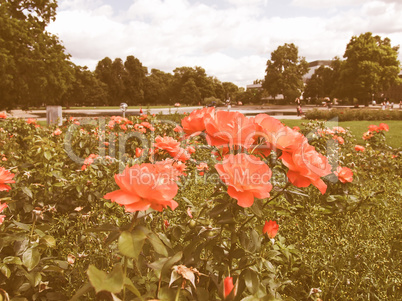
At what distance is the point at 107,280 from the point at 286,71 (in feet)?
162

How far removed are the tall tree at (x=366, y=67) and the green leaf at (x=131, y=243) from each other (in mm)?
41333

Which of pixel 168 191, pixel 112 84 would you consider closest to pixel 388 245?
pixel 168 191

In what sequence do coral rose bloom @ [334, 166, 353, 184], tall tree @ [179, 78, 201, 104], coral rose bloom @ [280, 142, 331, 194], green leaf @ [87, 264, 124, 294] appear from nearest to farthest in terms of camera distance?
1. green leaf @ [87, 264, 124, 294]
2. coral rose bloom @ [280, 142, 331, 194]
3. coral rose bloom @ [334, 166, 353, 184]
4. tall tree @ [179, 78, 201, 104]

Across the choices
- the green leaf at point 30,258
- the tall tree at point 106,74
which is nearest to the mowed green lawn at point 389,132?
the green leaf at point 30,258

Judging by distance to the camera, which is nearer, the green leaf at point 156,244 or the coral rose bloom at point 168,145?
the green leaf at point 156,244

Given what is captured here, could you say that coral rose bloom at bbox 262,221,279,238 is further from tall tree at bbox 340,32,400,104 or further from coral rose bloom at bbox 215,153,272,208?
tall tree at bbox 340,32,400,104

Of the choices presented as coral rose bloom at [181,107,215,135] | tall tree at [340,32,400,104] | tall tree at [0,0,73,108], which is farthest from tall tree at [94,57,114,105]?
coral rose bloom at [181,107,215,135]

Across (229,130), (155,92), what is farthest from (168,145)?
(155,92)

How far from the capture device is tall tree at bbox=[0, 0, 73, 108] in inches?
648

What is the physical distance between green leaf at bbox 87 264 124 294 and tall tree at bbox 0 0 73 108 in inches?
735

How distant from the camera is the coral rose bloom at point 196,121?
109 centimetres

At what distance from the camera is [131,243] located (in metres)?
0.81

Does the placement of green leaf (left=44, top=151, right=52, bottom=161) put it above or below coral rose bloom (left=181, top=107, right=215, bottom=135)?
below

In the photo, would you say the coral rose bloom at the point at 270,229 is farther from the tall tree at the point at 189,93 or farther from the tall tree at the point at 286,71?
the tall tree at the point at 189,93
